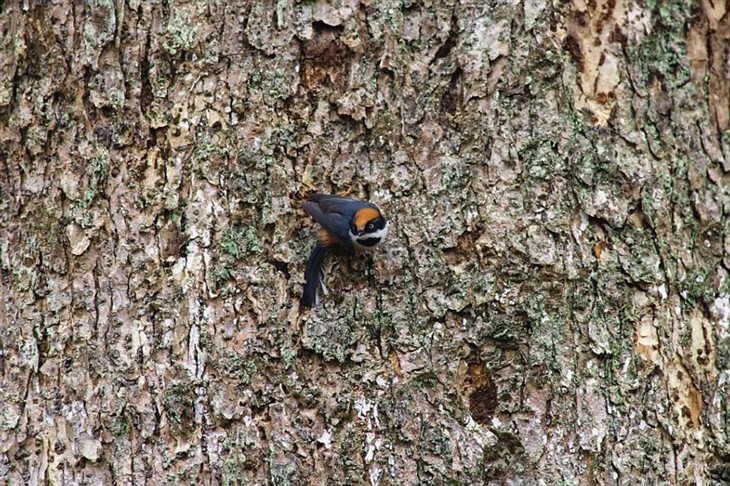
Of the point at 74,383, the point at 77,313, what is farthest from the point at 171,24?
the point at 74,383

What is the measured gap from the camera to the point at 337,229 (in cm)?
216

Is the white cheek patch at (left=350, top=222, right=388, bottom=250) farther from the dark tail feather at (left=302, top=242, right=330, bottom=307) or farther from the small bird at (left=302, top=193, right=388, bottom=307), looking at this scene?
the dark tail feather at (left=302, top=242, right=330, bottom=307)

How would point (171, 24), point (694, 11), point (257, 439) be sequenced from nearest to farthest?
point (257, 439), point (171, 24), point (694, 11)

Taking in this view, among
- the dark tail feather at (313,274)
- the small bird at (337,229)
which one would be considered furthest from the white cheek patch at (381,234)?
the dark tail feather at (313,274)

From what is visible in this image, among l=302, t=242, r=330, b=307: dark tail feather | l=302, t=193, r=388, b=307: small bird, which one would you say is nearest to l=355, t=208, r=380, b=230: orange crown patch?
l=302, t=193, r=388, b=307: small bird

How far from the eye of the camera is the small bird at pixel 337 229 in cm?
219

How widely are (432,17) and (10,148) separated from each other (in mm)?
1233

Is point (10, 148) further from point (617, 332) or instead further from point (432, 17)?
point (617, 332)

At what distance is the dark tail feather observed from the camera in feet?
7.41

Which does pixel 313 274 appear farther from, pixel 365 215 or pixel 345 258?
pixel 365 215

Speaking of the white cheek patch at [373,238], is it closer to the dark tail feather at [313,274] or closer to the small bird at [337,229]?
the small bird at [337,229]

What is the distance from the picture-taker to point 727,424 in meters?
2.42

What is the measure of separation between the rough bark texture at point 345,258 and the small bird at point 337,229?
38 millimetres

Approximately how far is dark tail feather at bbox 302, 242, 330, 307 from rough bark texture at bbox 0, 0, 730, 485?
35 mm
